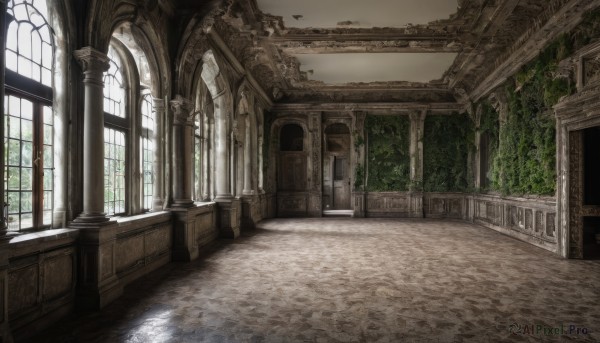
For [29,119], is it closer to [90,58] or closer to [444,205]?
[90,58]

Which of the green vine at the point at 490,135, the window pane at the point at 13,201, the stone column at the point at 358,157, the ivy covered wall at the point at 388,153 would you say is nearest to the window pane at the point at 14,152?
the window pane at the point at 13,201

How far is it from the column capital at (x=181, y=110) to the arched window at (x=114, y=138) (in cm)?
86

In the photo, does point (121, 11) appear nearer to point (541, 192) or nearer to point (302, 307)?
point (302, 307)

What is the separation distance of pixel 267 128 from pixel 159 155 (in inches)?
323

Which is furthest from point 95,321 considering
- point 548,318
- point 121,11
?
point 548,318

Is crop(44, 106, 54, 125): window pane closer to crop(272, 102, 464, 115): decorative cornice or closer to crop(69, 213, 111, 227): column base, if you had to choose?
crop(69, 213, 111, 227): column base

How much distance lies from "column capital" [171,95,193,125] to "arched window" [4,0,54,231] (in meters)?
2.40

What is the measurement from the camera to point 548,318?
3979 mm

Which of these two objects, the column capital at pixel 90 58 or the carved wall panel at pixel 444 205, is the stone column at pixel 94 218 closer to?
the column capital at pixel 90 58

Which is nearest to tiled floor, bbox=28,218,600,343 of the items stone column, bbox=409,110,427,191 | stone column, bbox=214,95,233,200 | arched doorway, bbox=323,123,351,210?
stone column, bbox=214,95,233,200

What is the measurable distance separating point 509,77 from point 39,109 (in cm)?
1025

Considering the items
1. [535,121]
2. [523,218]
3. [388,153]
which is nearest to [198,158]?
[535,121]

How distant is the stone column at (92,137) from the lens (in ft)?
14.3

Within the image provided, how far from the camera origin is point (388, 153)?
14852 mm
